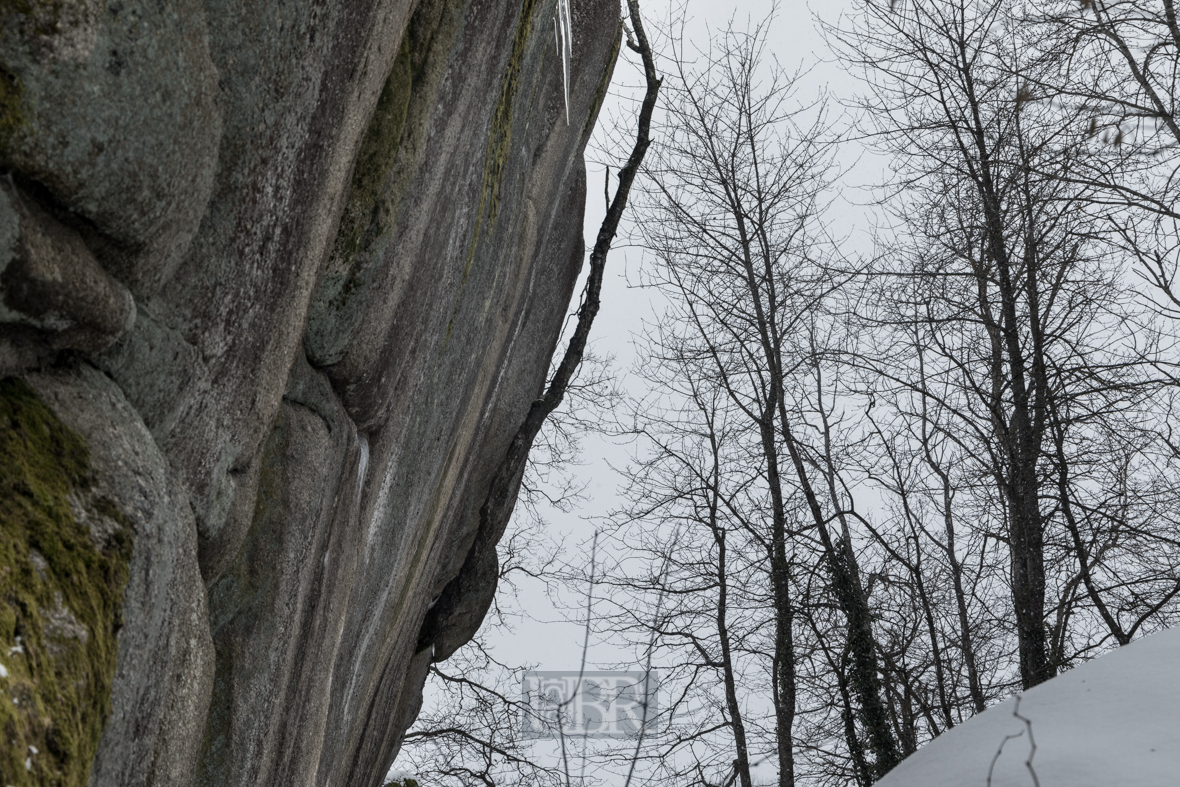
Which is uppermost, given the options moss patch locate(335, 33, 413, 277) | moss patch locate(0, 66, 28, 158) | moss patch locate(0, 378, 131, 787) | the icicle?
the icicle

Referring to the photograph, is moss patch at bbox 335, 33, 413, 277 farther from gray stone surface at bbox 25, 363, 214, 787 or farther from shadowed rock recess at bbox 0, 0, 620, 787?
gray stone surface at bbox 25, 363, 214, 787

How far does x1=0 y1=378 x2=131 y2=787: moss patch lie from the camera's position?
1.32 metres

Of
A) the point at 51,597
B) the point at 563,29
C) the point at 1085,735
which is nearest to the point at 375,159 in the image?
the point at 51,597

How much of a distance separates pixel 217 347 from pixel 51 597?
0.89m

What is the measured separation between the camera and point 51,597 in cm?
146

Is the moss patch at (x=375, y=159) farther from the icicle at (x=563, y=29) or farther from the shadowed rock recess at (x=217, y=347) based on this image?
the icicle at (x=563, y=29)

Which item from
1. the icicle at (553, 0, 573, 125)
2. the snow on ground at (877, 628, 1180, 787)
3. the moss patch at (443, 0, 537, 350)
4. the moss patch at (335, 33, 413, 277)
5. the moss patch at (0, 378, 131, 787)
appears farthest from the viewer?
the icicle at (553, 0, 573, 125)

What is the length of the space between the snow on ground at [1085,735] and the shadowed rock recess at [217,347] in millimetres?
2173

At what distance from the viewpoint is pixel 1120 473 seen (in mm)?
9953

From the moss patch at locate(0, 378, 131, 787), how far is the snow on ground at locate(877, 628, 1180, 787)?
7.16ft

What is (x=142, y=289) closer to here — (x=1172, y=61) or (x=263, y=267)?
(x=263, y=267)

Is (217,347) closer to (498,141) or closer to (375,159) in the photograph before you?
(375,159)

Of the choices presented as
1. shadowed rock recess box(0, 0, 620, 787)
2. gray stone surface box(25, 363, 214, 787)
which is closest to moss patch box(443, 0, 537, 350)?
shadowed rock recess box(0, 0, 620, 787)

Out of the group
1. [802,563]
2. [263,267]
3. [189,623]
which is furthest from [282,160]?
[802,563]
